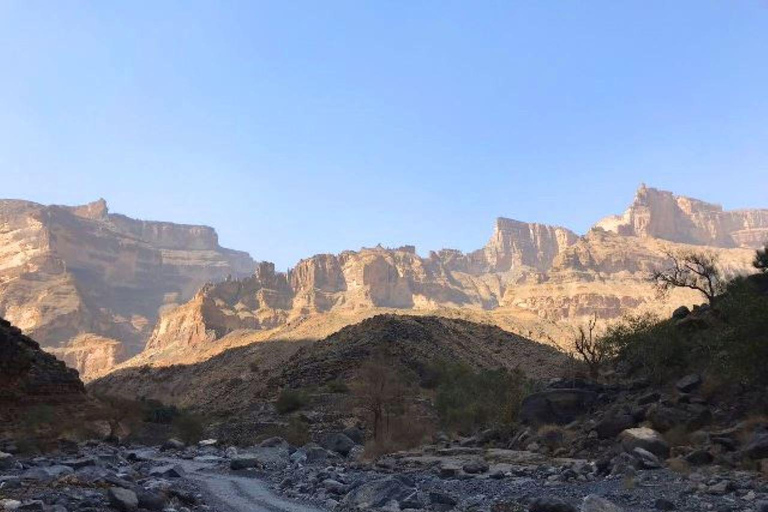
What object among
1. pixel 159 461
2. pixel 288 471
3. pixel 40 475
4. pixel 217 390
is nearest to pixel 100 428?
pixel 159 461

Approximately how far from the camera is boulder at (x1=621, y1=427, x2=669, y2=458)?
54.4ft

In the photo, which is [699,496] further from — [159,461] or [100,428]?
[100,428]

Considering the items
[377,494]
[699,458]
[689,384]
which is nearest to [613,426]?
[689,384]

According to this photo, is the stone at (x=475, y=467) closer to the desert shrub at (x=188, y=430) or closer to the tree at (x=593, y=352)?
the tree at (x=593, y=352)

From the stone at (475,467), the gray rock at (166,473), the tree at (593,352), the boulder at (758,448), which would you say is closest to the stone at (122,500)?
the gray rock at (166,473)

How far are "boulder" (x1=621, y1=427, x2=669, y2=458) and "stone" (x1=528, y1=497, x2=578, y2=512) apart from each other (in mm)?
6782

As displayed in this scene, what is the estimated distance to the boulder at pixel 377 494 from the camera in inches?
509

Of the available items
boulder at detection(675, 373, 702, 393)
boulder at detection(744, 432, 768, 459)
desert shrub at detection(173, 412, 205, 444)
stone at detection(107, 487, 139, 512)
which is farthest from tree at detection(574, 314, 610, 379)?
stone at detection(107, 487, 139, 512)

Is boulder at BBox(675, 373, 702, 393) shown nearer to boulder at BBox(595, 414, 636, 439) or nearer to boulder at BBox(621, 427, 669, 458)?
boulder at BBox(595, 414, 636, 439)

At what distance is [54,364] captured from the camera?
113 ft

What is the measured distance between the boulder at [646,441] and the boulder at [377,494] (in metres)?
6.72

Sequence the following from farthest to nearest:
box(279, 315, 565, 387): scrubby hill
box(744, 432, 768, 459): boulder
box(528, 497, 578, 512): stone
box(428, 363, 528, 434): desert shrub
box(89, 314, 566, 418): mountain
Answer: box(279, 315, 565, 387): scrubby hill
box(89, 314, 566, 418): mountain
box(428, 363, 528, 434): desert shrub
box(744, 432, 768, 459): boulder
box(528, 497, 578, 512): stone

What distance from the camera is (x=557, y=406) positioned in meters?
25.3

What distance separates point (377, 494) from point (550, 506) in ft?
12.5
